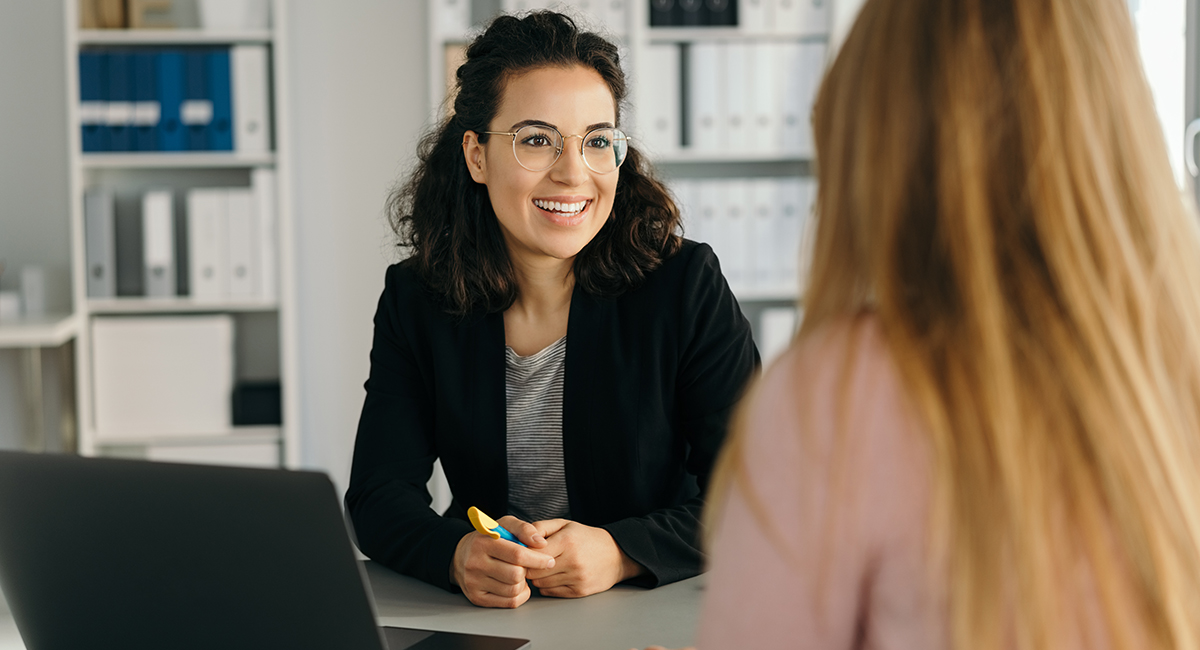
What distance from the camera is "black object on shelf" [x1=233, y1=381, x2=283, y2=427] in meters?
3.20

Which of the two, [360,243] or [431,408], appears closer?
[431,408]

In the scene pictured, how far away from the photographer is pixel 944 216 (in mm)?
583

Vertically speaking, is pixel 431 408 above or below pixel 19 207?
below

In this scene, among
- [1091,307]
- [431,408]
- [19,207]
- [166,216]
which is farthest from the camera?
[19,207]

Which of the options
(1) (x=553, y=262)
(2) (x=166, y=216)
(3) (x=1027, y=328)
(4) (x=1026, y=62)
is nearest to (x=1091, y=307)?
(3) (x=1027, y=328)

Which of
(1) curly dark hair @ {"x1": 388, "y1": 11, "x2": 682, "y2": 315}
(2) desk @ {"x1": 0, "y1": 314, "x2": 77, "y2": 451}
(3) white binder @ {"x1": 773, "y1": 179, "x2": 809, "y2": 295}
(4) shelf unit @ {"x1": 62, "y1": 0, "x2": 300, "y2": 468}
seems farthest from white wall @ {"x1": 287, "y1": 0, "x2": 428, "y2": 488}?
(1) curly dark hair @ {"x1": 388, "y1": 11, "x2": 682, "y2": 315}

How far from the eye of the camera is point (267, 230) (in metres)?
3.12

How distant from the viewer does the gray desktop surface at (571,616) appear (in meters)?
1.00

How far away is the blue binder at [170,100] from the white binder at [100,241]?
0.24m

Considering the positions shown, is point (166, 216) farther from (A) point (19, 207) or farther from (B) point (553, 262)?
(B) point (553, 262)

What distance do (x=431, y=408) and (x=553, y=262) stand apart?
0.29 m

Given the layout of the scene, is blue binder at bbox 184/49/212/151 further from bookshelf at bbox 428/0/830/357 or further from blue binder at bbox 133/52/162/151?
bookshelf at bbox 428/0/830/357

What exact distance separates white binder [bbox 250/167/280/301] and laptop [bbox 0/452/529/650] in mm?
2388

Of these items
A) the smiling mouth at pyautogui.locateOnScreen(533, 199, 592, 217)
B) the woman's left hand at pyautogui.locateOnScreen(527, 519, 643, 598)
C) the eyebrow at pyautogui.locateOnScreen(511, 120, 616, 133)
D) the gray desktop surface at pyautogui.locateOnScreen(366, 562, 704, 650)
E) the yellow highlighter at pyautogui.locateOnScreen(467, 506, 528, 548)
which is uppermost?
the eyebrow at pyautogui.locateOnScreen(511, 120, 616, 133)
